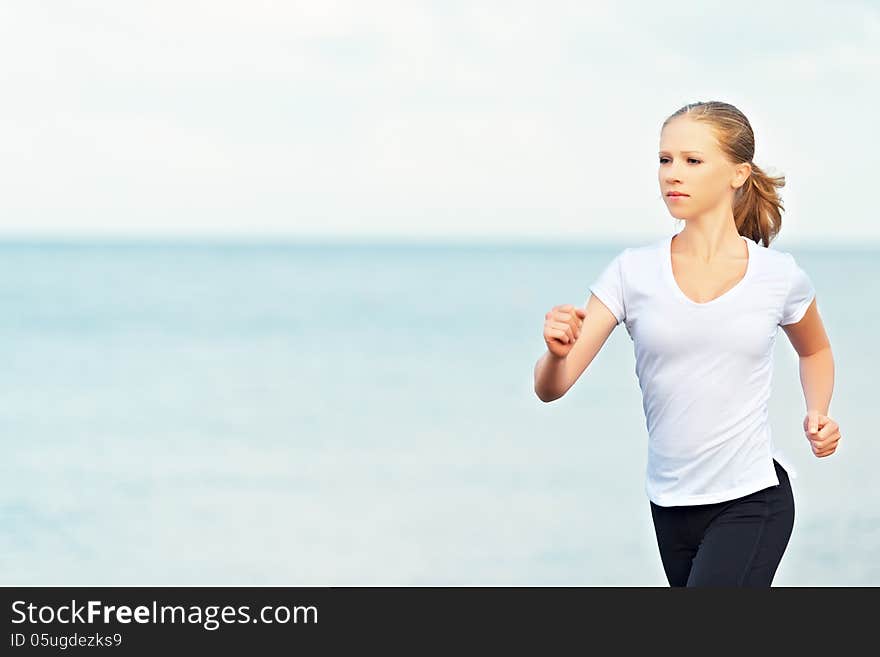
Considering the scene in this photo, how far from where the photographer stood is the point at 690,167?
3.07 metres

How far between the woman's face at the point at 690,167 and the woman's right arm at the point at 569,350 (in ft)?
0.85

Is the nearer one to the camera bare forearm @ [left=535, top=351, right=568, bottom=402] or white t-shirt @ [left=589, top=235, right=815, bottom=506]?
bare forearm @ [left=535, top=351, right=568, bottom=402]

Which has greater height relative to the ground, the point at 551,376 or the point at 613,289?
the point at 613,289


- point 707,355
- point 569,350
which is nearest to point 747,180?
point 707,355

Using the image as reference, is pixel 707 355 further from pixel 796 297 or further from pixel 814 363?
pixel 814 363

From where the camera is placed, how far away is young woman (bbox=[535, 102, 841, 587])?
9.82 feet

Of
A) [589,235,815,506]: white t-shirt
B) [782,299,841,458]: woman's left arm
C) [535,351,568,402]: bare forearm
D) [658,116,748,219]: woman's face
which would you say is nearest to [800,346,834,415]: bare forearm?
[782,299,841,458]: woman's left arm

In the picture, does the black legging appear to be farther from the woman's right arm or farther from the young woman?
the woman's right arm

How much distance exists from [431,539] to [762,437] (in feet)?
11.1

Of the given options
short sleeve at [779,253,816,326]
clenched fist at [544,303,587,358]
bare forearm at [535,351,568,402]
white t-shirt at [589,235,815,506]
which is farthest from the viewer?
short sleeve at [779,253,816,326]

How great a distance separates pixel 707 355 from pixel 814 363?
0.38 m

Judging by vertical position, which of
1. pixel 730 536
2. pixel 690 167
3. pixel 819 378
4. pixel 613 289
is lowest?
pixel 730 536

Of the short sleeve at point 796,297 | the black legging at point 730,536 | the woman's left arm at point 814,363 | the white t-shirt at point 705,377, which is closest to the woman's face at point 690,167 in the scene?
the white t-shirt at point 705,377

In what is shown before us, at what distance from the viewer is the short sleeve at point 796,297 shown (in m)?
3.12
